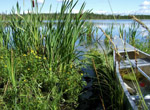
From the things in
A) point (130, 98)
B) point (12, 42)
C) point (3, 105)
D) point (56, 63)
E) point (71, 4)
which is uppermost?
point (71, 4)

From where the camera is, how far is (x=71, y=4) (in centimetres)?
264

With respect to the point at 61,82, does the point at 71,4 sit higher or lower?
higher

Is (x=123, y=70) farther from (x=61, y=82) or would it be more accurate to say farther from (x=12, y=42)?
(x=12, y=42)

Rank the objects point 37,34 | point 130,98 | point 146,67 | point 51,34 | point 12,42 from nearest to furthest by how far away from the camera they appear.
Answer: point 130,98 < point 51,34 < point 37,34 < point 146,67 < point 12,42

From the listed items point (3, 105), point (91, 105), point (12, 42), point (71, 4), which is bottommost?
point (91, 105)

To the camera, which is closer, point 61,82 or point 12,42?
point 61,82

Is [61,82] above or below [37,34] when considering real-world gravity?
below

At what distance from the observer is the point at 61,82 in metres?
2.58

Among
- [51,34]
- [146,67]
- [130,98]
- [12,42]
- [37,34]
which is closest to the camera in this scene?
[130,98]

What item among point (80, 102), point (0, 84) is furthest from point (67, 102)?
point (0, 84)

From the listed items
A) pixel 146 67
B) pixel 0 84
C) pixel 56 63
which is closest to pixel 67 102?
pixel 56 63

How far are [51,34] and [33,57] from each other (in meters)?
0.41

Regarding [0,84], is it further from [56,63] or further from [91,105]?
[91,105]

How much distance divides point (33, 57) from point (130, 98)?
1393mm
